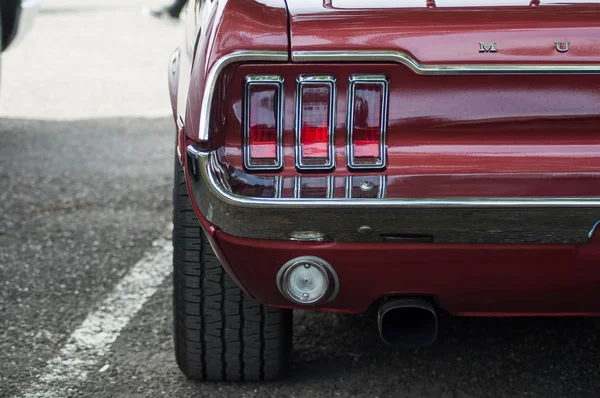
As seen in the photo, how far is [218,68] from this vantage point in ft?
7.42

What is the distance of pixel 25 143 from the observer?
6176mm

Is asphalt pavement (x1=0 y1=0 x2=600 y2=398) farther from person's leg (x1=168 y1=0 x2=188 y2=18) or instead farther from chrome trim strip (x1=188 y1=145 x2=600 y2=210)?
person's leg (x1=168 y1=0 x2=188 y2=18)

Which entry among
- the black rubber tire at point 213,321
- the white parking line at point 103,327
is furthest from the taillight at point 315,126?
the white parking line at point 103,327

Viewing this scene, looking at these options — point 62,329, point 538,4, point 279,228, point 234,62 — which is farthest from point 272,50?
point 62,329

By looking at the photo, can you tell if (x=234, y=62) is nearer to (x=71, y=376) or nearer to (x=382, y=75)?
(x=382, y=75)

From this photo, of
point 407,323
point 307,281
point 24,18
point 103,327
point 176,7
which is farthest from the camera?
point 176,7

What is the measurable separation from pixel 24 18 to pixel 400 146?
4.33 metres

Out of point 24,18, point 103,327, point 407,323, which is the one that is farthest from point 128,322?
point 24,18

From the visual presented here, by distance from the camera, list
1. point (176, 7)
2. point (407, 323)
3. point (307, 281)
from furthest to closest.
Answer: point (176, 7)
point (407, 323)
point (307, 281)

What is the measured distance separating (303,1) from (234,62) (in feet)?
0.85

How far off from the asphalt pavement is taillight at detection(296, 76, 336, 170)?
34.5 inches

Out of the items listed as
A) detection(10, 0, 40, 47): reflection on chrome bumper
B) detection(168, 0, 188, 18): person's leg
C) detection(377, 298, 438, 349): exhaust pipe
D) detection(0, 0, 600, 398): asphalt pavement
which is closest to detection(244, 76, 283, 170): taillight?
detection(377, 298, 438, 349): exhaust pipe

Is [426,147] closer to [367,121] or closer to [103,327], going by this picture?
[367,121]

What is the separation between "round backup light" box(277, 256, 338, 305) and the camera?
2332 millimetres
